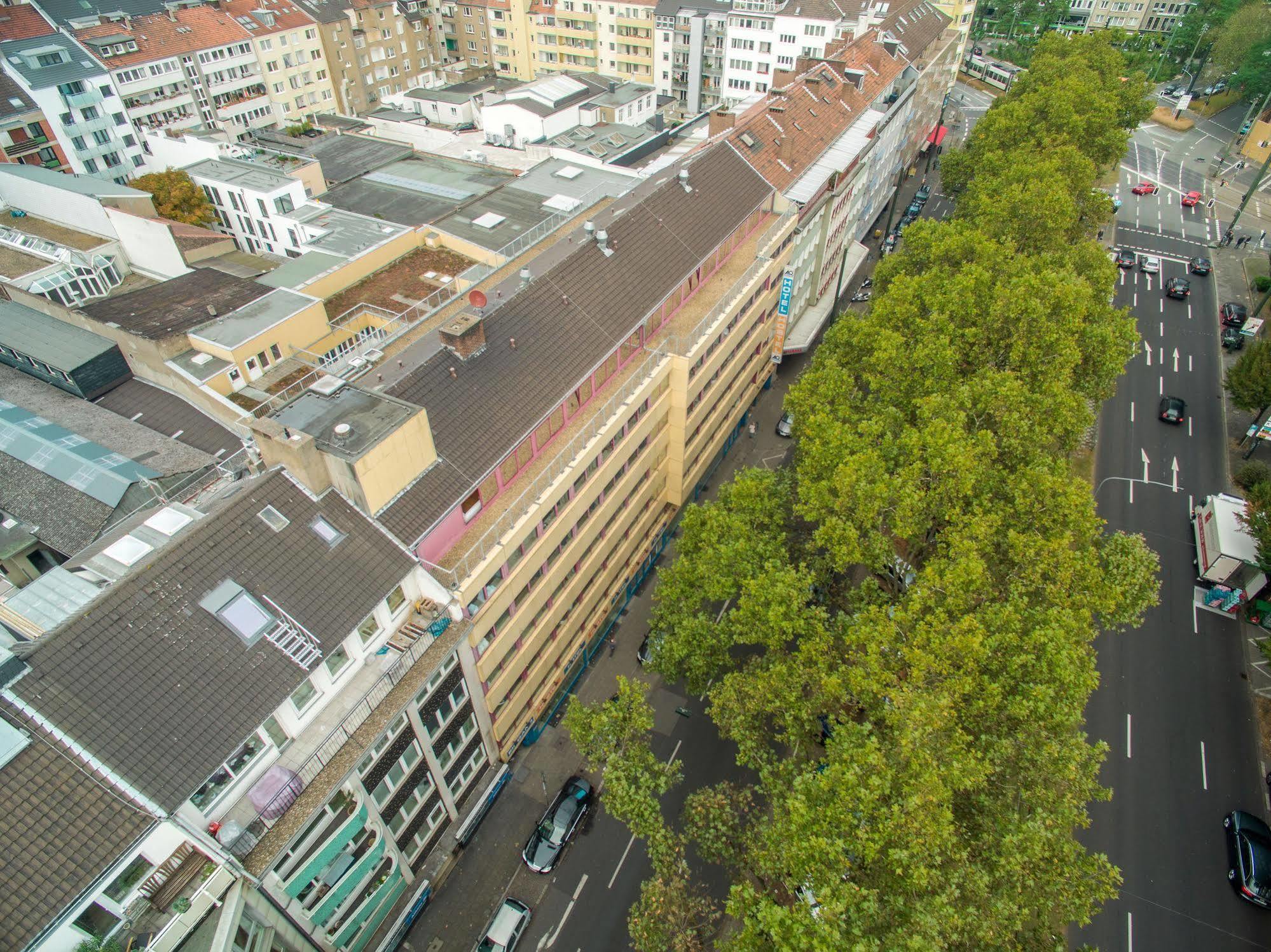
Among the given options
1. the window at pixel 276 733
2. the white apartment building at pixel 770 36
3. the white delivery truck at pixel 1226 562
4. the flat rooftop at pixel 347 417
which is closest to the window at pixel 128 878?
the window at pixel 276 733

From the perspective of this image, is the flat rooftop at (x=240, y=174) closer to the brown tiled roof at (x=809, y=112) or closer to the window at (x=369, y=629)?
the brown tiled roof at (x=809, y=112)

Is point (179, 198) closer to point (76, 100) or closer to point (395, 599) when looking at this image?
point (76, 100)

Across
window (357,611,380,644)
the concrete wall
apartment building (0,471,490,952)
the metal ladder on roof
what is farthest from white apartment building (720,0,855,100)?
the metal ladder on roof

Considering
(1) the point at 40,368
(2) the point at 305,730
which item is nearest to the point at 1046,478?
(2) the point at 305,730

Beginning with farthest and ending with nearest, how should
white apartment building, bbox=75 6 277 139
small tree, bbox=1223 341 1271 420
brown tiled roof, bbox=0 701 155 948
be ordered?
white apartment building, bbox=75 6 277 139 → small tree, bbox=1223 341 1271 420 → brown tiled roof, bbox=0 701 155 948

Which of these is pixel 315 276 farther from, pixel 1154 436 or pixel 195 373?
pixel 1154 436

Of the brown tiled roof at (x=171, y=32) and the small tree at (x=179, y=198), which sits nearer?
the small tree at (x=179, y=198)

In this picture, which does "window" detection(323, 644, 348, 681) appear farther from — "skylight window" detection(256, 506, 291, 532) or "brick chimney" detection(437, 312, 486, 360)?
"brick chimney" detection(437, 312, 486, 360)
